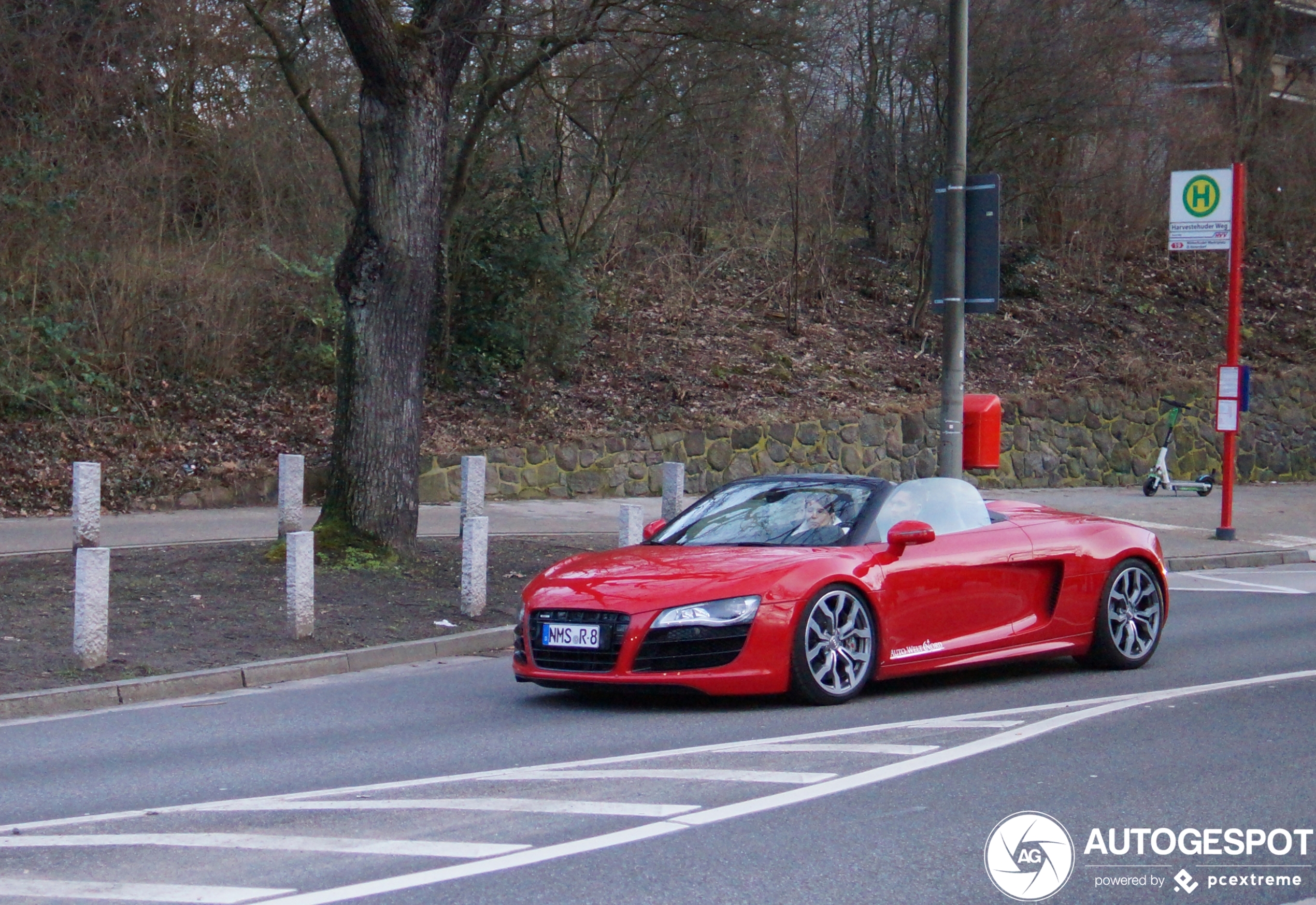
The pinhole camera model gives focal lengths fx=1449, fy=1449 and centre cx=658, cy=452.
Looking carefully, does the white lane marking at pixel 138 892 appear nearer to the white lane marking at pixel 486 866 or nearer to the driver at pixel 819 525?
the white lane marking at pixel 486 866

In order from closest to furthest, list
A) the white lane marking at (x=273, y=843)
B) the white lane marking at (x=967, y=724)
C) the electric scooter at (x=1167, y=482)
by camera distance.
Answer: the white lane marking at (x=273, y=843)
the white lane marking at (x=967, y=724)
the electric scooter at (x=1167, y=482)

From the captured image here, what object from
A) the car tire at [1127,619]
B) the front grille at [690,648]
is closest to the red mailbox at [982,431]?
the car tire at [1127,619]

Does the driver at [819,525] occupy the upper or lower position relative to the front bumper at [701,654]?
upper

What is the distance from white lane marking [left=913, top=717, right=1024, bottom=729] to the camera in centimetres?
746

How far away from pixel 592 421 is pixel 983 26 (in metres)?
9.44

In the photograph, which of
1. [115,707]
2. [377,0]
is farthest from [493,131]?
[115,707]

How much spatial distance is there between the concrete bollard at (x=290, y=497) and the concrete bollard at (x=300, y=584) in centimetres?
354

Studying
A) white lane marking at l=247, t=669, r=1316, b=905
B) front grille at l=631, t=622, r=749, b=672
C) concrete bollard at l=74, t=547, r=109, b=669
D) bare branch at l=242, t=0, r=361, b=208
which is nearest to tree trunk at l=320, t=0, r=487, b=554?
bare branch at l=242, t=0, r=361, b=208

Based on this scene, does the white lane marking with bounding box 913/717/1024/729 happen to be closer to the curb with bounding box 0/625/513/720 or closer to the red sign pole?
the curb with bounding box 0/625/513/720

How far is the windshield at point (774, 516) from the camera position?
8609mm

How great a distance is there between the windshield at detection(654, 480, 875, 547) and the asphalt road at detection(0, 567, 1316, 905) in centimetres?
100

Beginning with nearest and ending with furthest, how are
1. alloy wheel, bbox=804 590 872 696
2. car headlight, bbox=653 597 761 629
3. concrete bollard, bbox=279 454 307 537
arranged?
car headlight, bbox=653 597 761 629
alloy wheel, bbox=804 590 872 696
concrete bollard, bbox=279 454 307 537

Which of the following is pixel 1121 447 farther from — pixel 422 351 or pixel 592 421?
pixel 422 351

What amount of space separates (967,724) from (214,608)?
6.17m
